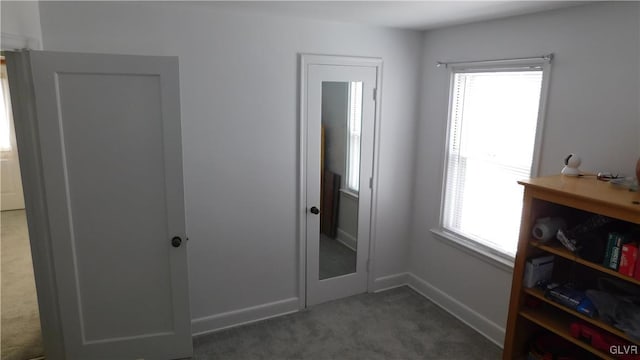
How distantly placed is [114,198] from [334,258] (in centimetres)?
190

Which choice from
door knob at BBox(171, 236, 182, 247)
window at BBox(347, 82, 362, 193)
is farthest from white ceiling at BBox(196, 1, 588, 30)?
door knob at BBox(171, 236, 182, 247)

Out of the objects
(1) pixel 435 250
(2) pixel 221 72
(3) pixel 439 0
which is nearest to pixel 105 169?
(2) pixel 221 72

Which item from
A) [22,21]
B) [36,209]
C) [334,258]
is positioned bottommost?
[334,258]

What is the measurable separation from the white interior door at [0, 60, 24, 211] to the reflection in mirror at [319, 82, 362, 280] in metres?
5.16

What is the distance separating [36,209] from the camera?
8.27ft

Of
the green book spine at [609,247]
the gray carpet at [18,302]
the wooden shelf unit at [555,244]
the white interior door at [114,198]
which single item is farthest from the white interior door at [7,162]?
the green book spine at [609,247]

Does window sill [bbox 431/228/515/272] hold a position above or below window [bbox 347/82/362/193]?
below

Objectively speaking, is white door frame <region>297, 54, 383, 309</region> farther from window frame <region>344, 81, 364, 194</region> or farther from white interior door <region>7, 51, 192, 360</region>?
white interior door <region>7, 51, 192, 360</region>

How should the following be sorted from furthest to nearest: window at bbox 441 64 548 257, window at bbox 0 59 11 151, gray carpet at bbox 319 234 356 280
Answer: window at bbox 0 59 11 151 < gray carpet at bbox 319 234 356 280 < window at bbox 441 64 548 257

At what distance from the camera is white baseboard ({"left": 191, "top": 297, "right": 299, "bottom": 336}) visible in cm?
324

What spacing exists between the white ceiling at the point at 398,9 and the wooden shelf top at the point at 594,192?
104 centimetres

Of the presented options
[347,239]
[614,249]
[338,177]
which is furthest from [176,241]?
[614,249]

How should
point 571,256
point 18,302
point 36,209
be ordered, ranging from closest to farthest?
point 571,256 < point 36,209 < point 18,302

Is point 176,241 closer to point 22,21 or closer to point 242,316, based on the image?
point 242,316
